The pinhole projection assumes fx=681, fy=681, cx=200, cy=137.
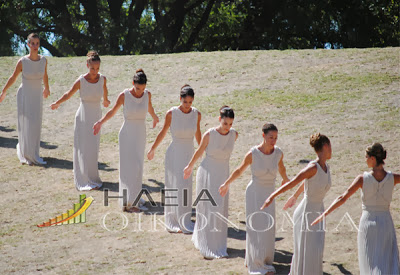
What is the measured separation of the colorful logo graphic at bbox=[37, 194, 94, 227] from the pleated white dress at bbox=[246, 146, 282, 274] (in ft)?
11.8

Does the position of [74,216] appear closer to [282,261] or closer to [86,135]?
[86,135]

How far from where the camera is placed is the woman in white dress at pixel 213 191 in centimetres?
975

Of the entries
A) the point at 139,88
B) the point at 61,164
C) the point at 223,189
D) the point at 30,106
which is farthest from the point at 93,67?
the point at 223,189

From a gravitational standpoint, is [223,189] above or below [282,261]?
above

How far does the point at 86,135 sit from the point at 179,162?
2779 millimetres

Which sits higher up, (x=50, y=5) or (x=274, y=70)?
(x=50, y=5)

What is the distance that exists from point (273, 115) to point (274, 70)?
13.2ft

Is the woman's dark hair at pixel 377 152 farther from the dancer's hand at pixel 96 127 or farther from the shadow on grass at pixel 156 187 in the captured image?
the shadow on grass at pixel 156 187

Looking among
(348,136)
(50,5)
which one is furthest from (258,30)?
(348,136)

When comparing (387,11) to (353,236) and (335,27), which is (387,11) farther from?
(353,236)

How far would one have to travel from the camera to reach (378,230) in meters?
7.94

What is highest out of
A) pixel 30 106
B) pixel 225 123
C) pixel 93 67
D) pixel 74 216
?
pixel 93 67

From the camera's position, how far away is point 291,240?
410 inches

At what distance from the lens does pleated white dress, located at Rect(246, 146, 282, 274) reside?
8.98m
